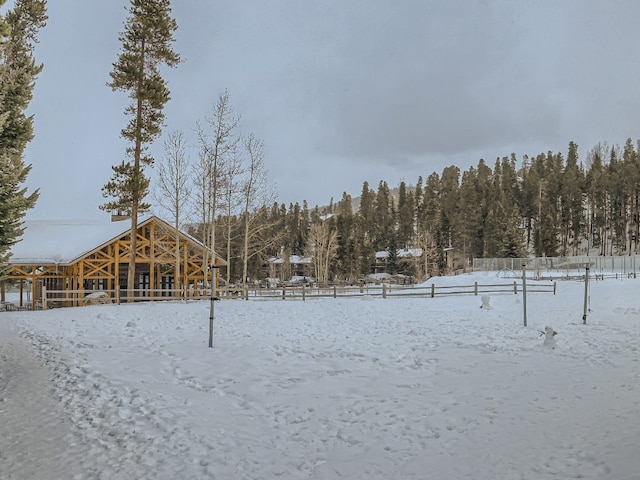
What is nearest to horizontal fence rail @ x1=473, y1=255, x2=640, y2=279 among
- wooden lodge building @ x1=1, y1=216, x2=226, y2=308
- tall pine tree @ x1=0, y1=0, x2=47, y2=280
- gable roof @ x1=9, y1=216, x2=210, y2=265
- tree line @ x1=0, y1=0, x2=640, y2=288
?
tree line @ x1=0, y1=0, x2=640, y2=288

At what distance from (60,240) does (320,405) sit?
25582 mm

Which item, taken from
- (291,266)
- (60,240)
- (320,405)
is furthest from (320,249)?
(320,405)

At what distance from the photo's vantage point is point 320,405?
661cm

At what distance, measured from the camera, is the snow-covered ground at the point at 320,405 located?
463 cm

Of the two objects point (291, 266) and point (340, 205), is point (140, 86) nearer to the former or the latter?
point (291, 266)

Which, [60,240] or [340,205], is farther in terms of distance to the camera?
[340,205]

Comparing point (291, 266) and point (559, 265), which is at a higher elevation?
point (559, 265)

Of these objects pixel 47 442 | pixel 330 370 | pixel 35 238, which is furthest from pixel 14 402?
pixel 35 238

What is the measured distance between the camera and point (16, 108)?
12.1 meters

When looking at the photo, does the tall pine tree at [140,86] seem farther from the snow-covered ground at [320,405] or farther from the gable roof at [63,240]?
the snow-covered ground at [320,405]

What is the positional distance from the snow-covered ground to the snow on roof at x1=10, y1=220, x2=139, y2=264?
1295cm

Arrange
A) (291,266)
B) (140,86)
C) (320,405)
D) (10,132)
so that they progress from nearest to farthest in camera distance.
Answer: (320,405) → (10,132) → (140,86) → (291,266)

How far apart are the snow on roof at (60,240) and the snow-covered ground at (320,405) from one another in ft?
42.5

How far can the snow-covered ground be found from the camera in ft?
15.2
